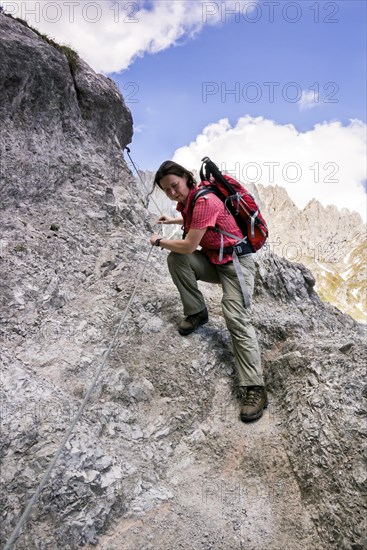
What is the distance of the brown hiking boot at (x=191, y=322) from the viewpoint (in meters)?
9.16

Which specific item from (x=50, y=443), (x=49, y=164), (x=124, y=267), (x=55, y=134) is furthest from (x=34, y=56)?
(x=50, y=443)

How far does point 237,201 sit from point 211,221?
1017 millimetres

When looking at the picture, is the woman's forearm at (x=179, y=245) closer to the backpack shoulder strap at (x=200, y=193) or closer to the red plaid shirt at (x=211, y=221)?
the red plaid shirt at (x=211, y=221)

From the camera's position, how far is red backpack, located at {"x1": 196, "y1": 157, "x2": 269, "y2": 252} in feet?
26.3

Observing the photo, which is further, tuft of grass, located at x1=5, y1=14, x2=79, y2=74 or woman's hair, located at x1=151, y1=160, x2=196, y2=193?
tuft of grass, located at x1=5, y1=14, x2=79, y2=74

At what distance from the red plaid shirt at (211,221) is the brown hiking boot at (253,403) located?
2834mm

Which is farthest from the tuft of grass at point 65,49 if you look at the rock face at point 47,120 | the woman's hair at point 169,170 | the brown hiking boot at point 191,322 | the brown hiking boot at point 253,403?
the brown hiking boot at point 253,403

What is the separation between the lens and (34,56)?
42.0 feet

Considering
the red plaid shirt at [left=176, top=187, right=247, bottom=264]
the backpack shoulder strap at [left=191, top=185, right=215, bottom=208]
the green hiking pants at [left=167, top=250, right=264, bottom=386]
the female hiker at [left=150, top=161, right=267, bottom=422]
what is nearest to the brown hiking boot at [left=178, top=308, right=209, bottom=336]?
the green hiking pants at [left=167, top=250, right=264, bottom=386]

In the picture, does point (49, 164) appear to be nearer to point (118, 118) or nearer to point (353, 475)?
point (118, 118)

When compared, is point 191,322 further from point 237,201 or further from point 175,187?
point 175,187

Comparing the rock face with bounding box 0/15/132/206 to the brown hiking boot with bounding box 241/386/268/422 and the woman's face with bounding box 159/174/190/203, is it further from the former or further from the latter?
the brown hiking boot with bounding box 241/386/268/422

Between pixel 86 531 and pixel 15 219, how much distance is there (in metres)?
8.49

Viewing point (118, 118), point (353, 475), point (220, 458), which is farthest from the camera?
point (118, 118)
